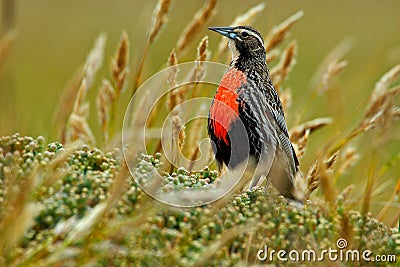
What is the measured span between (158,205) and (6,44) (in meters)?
1.27

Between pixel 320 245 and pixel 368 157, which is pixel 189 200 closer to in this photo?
pixel 320 245

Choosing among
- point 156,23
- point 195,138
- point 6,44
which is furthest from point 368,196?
point 6,44

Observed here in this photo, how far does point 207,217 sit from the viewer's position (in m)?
3.46

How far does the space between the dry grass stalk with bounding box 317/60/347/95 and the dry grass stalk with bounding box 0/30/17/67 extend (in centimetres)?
176

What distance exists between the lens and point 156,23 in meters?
4.68

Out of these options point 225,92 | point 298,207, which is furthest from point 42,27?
point 298,207

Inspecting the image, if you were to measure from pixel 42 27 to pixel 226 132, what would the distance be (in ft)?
29.6

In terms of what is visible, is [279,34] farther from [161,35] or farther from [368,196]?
[161,35]

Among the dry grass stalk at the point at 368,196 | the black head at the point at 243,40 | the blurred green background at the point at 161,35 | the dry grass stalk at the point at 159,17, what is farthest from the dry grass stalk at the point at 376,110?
the blurred green background at the point at 161,35

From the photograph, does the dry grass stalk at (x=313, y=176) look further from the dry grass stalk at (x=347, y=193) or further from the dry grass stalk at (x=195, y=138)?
the dry grass stalk at (x=195, y=138)

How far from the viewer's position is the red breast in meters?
4.38

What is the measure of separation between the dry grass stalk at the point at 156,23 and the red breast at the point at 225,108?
48 cm

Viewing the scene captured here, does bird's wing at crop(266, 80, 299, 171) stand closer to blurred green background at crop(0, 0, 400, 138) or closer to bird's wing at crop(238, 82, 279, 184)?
bird's wing at crop(238, 82, 279, 184)

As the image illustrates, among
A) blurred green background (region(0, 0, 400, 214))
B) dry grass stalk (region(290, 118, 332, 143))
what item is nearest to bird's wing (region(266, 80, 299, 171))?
dry grass stalk (region(290, 118, 332, 143))
